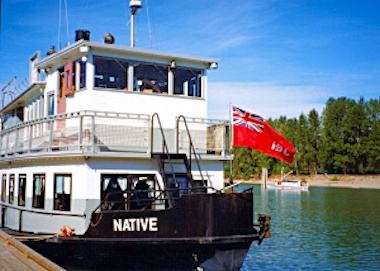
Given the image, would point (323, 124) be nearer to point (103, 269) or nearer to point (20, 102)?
point (20, 102)

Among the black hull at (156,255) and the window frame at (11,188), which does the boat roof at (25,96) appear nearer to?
the window frame at (11,188)

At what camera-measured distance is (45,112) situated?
15039 millimetres

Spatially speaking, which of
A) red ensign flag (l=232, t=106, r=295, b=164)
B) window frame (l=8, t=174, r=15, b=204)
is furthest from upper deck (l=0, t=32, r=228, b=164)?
red ensign flag (l=232, t=106, r=295, b=164)

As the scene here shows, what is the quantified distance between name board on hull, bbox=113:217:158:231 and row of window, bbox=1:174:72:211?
6.06ft

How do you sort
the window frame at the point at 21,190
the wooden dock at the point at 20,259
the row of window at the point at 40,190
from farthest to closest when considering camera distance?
1. the window frame at the point at 21,190
2. the row of window at the point at 40,190
3. the wooden dock at the point at 20,259

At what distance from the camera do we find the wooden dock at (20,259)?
8434mm

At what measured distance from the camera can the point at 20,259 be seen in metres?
9.38

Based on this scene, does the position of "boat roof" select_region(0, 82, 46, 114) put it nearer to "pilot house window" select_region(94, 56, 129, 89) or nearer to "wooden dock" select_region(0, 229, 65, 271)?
"pilot house window" select_region(94, 56, 129, 89)

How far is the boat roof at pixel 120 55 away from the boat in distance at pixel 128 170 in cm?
3

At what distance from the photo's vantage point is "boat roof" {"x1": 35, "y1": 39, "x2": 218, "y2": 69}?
40.5 feet

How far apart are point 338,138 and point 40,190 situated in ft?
268

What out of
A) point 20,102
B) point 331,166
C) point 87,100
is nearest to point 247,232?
point 87,100

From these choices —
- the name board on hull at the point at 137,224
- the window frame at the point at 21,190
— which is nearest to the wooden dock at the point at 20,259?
the name board on hull at the point at 137,224

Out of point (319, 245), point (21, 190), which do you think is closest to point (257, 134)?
point (21, 190)
